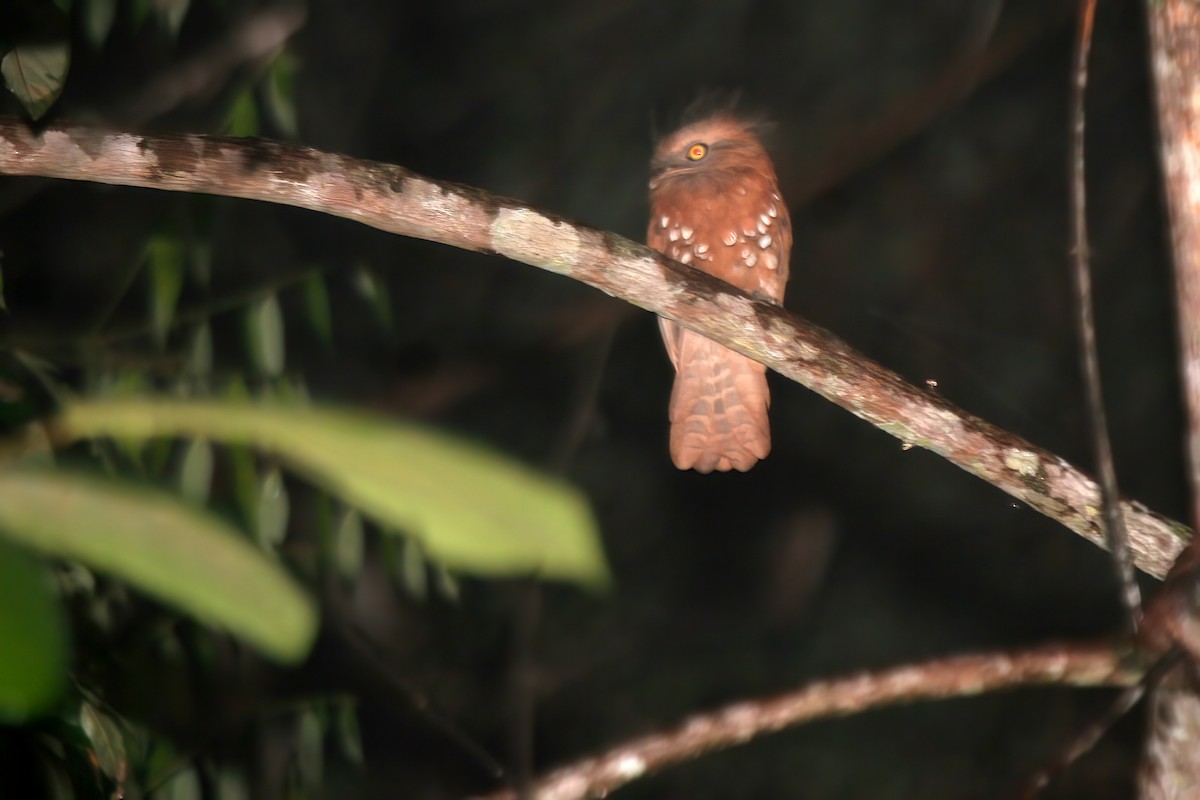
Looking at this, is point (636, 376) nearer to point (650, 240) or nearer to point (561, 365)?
point (561, 365)

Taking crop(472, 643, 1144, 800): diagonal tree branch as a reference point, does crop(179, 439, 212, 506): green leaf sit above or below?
below

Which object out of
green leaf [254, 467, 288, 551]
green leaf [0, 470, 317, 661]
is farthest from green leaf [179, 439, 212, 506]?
green leaf [0, 470, 317, 661]

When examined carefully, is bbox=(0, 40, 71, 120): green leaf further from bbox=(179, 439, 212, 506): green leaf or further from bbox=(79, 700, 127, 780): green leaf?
bbox=(79, 700, 127, 780): green leaf

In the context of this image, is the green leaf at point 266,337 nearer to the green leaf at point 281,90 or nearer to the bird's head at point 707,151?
the green leaf at point 281,90

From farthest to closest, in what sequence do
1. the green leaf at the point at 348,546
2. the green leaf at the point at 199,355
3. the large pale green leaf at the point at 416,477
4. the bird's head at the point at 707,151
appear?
the bird's head at the point at 707,151, the green leaf at the point at 348,546, the green leaf at the point at 199,355, the large pale green leaf at the point at 416,477

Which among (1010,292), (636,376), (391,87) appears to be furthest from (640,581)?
(391,87)

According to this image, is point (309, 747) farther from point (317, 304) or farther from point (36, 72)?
point (36, 72)

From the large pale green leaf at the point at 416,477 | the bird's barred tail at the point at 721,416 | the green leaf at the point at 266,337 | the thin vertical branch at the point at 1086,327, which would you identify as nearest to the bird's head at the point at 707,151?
the bird's barred tail at the point at 721,416
